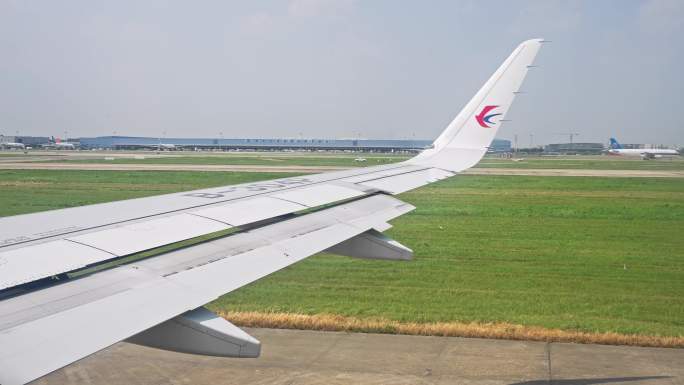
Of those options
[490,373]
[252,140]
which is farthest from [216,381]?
[252,140]

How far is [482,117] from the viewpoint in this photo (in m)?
7.89

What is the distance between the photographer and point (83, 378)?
23.4 ft

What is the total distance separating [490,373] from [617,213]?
18363mm

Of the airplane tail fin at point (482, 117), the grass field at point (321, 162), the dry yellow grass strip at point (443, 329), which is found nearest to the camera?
the airplane tail fin at point (482, 117)

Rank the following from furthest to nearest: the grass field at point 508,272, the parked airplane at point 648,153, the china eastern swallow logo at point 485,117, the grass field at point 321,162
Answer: the parked airplane at point 648,153
the grass field at point 321,162
the grass field at point 508,272
the china eastern swallow logo at point 485,117

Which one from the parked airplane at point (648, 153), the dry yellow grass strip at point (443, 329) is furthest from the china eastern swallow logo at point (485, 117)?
the parked airplane at point (648, 153)

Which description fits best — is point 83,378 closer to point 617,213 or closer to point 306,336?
point 306,336

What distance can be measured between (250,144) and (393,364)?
14297cm

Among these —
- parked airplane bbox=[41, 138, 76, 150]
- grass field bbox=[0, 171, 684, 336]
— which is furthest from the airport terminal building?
grass field bbox=[0, 171, 684, 336]

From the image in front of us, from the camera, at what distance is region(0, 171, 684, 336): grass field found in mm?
10391

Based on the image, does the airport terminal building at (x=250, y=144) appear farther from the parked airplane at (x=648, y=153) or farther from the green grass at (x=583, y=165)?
the green grass at (x=583, y=165)

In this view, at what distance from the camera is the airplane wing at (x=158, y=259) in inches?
112

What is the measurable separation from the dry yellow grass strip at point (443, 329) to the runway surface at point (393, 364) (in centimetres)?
25

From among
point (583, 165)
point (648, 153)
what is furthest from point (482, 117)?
point (648, 153)
